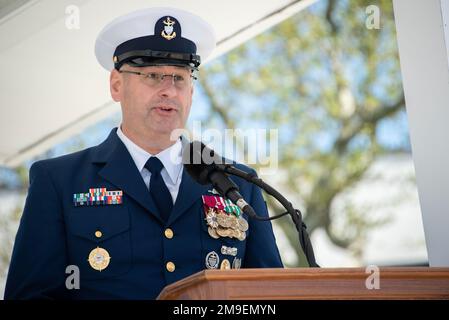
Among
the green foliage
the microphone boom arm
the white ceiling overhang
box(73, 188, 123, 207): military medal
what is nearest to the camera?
the microphone boom arm

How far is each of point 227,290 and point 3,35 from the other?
1.90m

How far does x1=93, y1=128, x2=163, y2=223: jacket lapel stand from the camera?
8.93 feet

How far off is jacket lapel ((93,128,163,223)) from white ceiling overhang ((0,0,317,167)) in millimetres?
673

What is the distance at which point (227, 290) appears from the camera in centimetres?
176

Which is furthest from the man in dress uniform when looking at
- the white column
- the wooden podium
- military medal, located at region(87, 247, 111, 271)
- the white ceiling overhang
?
the wooden podium

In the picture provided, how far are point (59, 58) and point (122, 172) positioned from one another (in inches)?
36.6

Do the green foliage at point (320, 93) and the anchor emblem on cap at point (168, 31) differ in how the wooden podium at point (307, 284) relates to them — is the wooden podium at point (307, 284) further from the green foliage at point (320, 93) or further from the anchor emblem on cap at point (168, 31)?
the green foliage at point (320, 93)

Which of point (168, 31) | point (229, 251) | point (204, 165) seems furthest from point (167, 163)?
point (204, 165)

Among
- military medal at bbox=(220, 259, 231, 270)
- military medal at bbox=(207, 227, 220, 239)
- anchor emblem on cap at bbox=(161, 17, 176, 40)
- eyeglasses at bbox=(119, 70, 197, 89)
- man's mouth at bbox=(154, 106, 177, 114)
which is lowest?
military medal at bbox=(220, 259, 231, 270)

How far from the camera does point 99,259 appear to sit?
260cm

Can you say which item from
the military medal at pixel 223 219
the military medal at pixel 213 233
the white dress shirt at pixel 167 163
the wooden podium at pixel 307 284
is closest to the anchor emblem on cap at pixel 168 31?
the white dress shirt at pixel 167 163

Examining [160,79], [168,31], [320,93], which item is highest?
[320,93]

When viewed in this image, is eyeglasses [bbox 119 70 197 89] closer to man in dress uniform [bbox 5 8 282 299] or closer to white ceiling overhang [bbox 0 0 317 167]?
man in dress uniform [bbox 5 8 282 299]

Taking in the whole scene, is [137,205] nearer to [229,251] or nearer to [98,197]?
[98,197]
